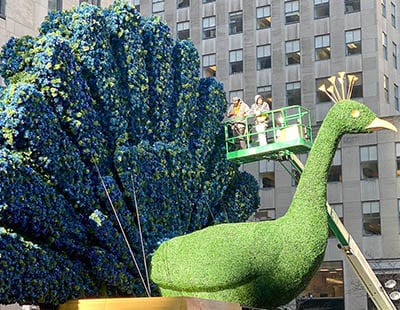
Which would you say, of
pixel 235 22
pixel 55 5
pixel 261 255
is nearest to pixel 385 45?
pixel 235 22

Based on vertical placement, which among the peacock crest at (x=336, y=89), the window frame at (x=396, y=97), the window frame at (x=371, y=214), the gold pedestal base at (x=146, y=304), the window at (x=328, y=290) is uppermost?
the window frame at (x=396, y=97)

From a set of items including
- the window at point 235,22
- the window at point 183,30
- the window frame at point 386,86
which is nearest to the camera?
the window frame at point 386,86

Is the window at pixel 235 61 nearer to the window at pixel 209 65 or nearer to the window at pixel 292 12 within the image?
the window at pixel 209 65

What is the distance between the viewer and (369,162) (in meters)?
50.0

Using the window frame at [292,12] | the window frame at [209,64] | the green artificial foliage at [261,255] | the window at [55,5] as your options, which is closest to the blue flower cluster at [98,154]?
the green artificial foliage at [261,255]

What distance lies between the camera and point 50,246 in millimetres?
20016

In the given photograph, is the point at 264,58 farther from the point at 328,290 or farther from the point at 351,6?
the point at 328,290

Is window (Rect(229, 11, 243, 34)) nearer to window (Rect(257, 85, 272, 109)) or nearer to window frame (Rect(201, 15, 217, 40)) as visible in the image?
window frame (Rect(201, 15, 217, 40))

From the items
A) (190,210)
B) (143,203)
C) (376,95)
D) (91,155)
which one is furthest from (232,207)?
(376,95)

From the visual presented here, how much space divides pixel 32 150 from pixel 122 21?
17.4 feet

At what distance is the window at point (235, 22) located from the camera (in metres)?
59.3

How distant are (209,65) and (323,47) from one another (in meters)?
9.08

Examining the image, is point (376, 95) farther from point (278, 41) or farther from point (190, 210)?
point (190, 210)

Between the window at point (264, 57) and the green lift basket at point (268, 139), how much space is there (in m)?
31.6
